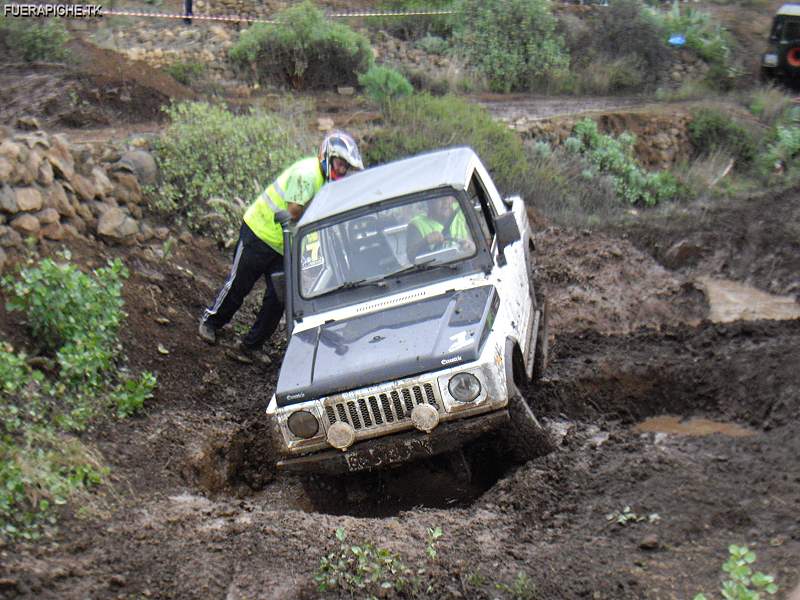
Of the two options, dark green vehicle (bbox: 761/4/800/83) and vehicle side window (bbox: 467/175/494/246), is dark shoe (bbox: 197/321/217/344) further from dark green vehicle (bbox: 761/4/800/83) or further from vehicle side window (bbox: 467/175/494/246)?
dark green vehicle (bbox: 761/4/800/83)

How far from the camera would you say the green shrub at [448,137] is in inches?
574

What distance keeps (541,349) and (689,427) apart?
4.60ft

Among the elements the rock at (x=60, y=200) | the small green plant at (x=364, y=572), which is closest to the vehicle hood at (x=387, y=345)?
the small green plant at (x=364, y=572)

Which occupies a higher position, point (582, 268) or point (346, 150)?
point (346, 150)

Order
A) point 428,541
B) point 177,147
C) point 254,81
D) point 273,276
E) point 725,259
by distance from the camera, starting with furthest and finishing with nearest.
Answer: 1. point 254,81
2. point 725,259
3. point 177,147
4. point 273,276
5. point 428,541

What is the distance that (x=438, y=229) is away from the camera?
7.34 metres

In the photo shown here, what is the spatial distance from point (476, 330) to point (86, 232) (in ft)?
15.8

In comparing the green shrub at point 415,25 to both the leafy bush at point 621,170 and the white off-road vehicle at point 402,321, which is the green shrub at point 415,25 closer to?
the leafy bush at point 621,170

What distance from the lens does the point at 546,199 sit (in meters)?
15.1

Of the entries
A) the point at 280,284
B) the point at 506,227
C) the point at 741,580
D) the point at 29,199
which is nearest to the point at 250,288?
the point at 280,284

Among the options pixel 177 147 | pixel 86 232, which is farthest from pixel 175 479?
pixel 177 147

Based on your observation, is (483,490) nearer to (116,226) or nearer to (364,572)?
(364,572)

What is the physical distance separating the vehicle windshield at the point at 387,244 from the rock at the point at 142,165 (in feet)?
14.7

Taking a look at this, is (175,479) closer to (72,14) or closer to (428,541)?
(428,541)
